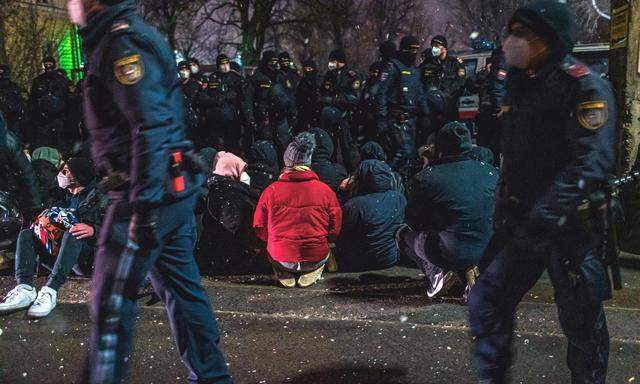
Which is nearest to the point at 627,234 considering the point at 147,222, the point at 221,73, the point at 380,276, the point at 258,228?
the point at 380,276

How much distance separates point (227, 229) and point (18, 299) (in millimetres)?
1751

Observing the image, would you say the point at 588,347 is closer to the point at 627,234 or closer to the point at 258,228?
the point at 258,228

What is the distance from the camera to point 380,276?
565cm

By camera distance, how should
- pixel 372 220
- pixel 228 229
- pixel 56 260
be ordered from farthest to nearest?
1. pixel 228 229
2. pixel 372 220
3. pixel 56 260

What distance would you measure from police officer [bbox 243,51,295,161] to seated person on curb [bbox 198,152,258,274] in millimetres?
3666

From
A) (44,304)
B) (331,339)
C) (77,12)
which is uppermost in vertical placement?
(77,12)

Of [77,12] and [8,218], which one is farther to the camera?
[8,218]

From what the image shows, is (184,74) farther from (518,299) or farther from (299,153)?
(518,299)

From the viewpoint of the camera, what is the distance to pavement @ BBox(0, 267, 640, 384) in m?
3.59

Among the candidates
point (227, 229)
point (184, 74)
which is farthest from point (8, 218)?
point (184, 74)

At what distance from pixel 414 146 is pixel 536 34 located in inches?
238

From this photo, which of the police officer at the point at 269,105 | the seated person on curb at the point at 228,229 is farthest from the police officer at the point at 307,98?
the seated person on curb at the point at 228,229

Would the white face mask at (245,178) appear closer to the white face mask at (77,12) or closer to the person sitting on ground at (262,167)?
the person sitting on ground at (262,167)

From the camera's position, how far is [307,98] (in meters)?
10.4
